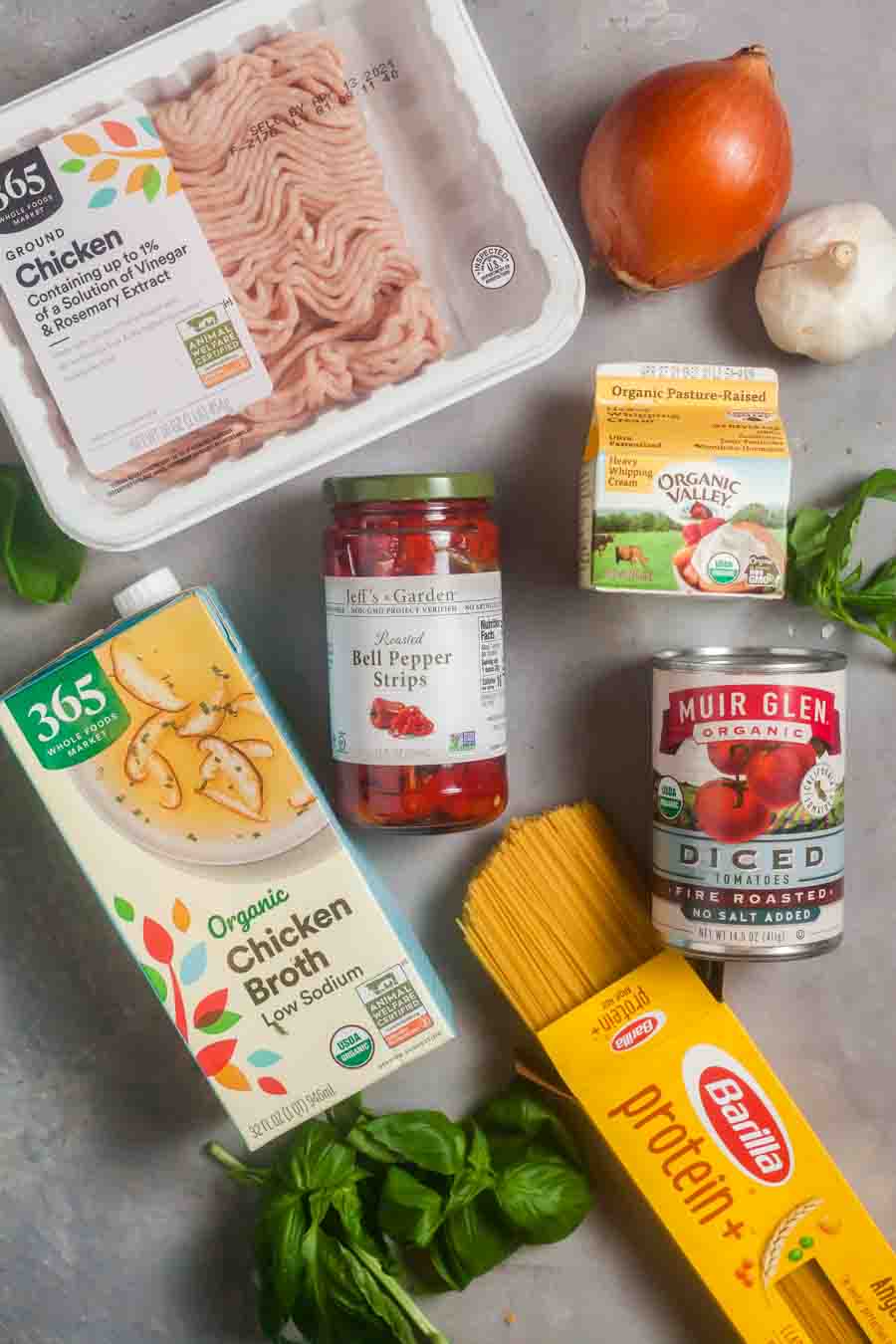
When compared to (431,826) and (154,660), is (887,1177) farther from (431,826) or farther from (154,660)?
(154,660)

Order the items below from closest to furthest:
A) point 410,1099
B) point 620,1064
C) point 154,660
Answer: point 154,660 → point 620,1064 → point 410,1099

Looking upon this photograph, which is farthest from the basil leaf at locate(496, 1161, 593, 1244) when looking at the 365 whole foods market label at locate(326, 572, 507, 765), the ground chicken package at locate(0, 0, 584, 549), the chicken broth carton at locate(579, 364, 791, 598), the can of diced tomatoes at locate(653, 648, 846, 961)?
the ground chicken package at locate(0, 0, 584, 549)

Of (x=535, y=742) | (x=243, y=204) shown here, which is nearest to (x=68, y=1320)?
(x=535, y=742)

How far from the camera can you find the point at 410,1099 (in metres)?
1.12

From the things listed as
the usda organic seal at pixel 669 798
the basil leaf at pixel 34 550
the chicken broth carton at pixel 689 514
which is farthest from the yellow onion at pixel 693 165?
the basil leaf at pixel 34 550

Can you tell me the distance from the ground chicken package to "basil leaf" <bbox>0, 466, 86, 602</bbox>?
3.0 inches

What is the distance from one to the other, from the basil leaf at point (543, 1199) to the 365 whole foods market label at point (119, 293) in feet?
2.35

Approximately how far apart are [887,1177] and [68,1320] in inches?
32.5

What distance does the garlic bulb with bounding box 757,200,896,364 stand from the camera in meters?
1.00

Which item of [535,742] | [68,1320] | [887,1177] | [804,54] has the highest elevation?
[804,54]

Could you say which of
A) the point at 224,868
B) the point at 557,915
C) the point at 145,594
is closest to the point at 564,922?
the point at 557,915

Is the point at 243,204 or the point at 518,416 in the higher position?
the point at 243,204

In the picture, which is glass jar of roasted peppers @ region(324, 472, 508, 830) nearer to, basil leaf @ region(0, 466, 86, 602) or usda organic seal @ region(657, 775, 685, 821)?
usda organic seal @ region(657, 775, 685, 821)

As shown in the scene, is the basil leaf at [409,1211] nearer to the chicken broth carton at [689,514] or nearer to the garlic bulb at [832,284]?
the chicken broth carton at [689,514]
